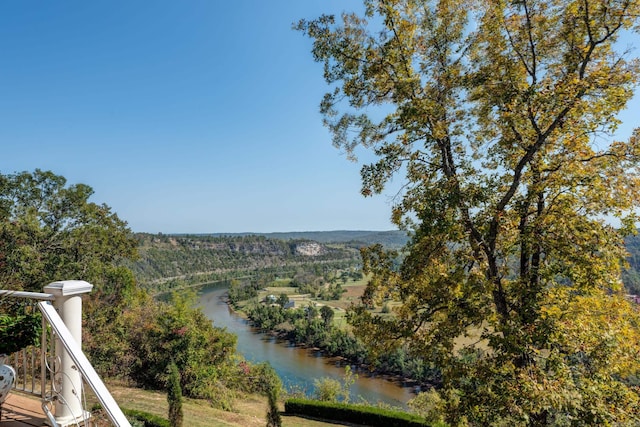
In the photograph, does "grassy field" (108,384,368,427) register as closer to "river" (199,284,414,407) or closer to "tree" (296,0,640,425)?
"tree" (296,0,640,425)

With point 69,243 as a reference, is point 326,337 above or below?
below

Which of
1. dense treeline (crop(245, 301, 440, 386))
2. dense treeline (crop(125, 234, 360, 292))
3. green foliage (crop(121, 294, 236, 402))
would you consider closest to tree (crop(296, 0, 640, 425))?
green foliage (crop(121, 294, 236, 402))

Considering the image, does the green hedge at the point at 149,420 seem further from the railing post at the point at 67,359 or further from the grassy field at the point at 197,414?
the railing post at the point at 67,359

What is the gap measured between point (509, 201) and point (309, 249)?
159605mm

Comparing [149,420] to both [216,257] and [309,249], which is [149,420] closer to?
[216,257]

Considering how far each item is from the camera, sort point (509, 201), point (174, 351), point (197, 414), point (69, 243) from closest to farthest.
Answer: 1. point (509, 201)
2. point (197, 414)
3. point (174, 351)
4. point (69, 243)

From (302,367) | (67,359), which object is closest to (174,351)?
(67,359)

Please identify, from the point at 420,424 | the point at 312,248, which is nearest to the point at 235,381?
the point at 420,424

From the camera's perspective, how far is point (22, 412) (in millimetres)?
2918

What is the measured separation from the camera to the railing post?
2.56 metres

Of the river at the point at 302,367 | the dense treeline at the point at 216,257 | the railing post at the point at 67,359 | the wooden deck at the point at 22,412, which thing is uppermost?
the railing post at the point at 67,359

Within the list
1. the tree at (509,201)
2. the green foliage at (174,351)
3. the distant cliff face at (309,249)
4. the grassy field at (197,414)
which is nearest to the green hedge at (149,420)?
the grassy field at (197,414)

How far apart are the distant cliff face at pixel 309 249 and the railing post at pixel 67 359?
15546 cm

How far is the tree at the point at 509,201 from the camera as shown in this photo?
458 cm
